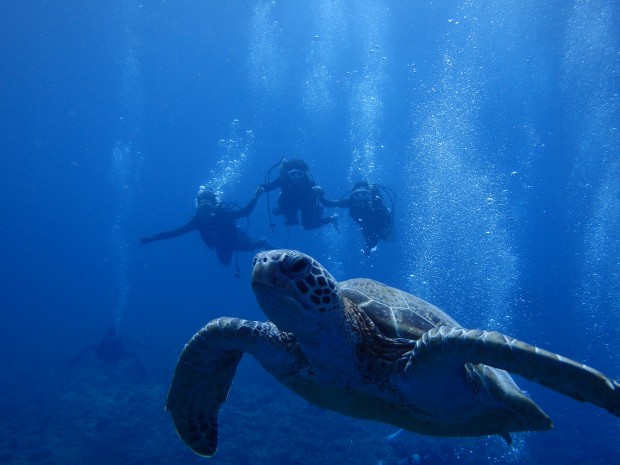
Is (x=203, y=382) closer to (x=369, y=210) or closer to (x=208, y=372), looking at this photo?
(x=208, y=372)

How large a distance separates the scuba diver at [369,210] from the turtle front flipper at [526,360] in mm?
9116

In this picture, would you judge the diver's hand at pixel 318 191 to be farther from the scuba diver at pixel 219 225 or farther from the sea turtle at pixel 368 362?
the sea turtle at pixel 368 362

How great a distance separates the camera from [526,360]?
6.13ft

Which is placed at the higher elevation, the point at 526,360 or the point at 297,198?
the point at 297,198

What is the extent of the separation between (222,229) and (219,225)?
0.22m

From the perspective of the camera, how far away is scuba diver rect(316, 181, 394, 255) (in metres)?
11.2

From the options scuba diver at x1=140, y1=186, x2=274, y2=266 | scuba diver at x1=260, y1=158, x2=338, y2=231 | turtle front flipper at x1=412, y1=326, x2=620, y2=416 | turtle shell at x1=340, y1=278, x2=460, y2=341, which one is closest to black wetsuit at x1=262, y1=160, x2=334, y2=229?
scuba diver at x1=260, y1=158, x2=338, y2=231

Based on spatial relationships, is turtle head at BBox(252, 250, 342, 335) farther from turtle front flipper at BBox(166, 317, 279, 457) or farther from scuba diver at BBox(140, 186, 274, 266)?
scuba diver at BBox(140, 186, 274, 266)

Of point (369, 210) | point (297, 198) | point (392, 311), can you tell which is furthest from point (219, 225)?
point (392, 311)

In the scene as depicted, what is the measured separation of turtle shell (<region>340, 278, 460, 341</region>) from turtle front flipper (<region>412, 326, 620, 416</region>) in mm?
587

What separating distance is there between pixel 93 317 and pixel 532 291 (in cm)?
4879

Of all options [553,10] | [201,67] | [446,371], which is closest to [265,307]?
[446,371]

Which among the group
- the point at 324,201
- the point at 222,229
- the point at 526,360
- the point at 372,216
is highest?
the point at 222,229

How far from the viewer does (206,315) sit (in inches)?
1297
